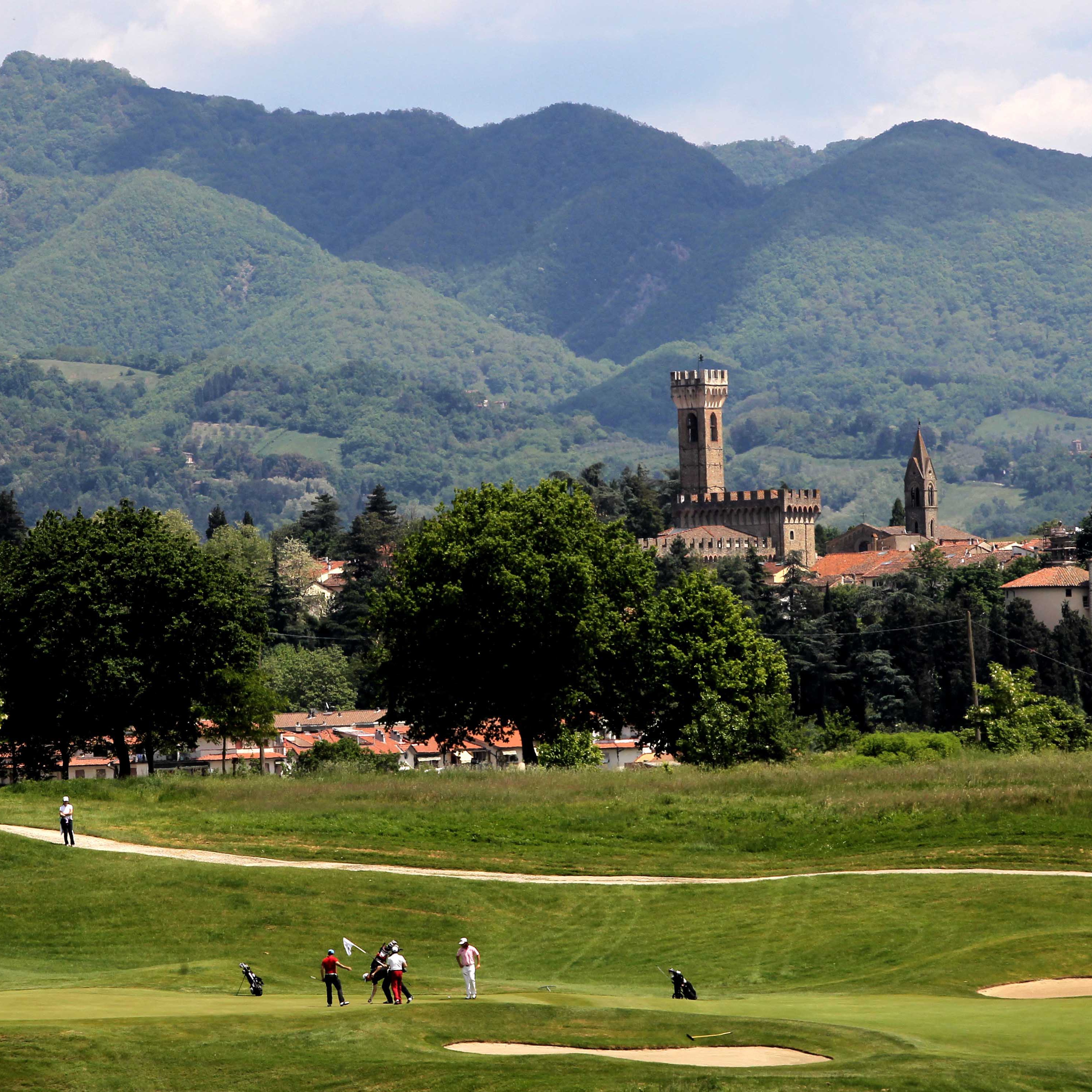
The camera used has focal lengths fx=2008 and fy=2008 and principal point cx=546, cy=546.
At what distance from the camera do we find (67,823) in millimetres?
50125

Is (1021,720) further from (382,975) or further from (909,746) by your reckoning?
(382,975)

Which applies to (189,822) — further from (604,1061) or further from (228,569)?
(604,1061)

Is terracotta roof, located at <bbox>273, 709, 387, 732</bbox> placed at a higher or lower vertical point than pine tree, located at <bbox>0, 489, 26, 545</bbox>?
lower

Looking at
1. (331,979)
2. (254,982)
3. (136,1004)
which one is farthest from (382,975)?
(136,1004)

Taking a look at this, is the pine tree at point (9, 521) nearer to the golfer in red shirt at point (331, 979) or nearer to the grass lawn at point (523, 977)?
the grass lawn at point (523, 977)

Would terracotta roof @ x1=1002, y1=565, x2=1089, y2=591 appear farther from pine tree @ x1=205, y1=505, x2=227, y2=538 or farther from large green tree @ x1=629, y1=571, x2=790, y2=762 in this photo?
pine tree @ x1=205, y1=505, x2=227, y2=538

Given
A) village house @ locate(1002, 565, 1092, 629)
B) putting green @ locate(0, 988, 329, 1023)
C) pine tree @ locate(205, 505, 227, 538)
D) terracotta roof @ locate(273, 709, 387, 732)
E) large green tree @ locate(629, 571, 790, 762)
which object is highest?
pine tree @ locate(205, 505, 227, 538)

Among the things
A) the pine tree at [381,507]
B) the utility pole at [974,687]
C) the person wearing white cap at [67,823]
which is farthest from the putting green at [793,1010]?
the pine tree at [381,507]

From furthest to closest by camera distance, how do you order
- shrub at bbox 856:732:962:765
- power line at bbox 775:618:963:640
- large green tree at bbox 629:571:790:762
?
power line at bbox 775:618:963:640 < shrub at bbox 856:732:962:765 < large green tree at bbox 629:571:790:762

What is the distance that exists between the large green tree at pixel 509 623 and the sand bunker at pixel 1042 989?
128 feet

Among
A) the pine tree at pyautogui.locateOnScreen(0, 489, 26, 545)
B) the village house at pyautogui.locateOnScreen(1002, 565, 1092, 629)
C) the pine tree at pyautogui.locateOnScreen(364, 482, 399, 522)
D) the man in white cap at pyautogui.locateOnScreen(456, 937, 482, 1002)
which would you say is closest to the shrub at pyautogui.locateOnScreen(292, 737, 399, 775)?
the man in white cap at pyautogui.locateOnScreen(456, 937, 482, 1002)

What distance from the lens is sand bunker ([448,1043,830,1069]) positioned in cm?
2766

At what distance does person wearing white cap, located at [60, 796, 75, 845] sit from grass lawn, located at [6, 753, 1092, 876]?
6.81 feet

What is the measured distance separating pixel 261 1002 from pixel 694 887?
1446cm
